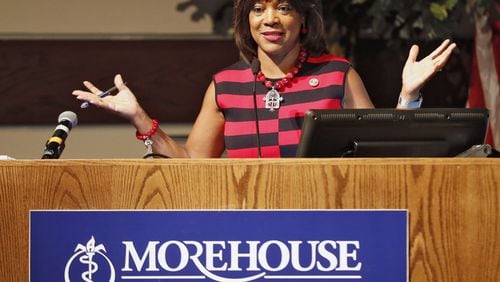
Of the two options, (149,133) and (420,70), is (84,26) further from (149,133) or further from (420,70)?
(420,70)

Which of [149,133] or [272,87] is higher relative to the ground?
[272,87]

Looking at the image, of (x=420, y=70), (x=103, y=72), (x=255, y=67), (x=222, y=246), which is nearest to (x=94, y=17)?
(x=103, y=72)

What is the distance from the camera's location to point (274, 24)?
2729 mm

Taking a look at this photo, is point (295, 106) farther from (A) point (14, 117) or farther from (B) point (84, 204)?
(A) point (14, 117)

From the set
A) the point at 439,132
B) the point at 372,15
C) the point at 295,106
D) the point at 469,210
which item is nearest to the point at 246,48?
the point at 295,106

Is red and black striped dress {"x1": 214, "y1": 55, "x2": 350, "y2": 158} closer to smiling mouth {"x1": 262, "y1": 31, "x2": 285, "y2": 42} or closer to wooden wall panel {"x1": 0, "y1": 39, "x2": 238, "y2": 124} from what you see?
smiling mouth {"x1": 262, "y1": 31, "x2": 285, "y2": 42}

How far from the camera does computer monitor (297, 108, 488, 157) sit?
198 centimetres

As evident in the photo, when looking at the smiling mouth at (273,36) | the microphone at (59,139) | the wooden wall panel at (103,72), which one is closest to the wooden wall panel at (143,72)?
the wooden wall panel at (103,72)

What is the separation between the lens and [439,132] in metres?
2.03

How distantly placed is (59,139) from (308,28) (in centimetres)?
95

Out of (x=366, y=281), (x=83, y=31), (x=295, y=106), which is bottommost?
(x=366, y=281)

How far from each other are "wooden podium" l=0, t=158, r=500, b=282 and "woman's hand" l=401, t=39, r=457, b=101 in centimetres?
51

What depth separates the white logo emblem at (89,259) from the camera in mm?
1831

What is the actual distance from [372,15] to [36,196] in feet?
8.30
